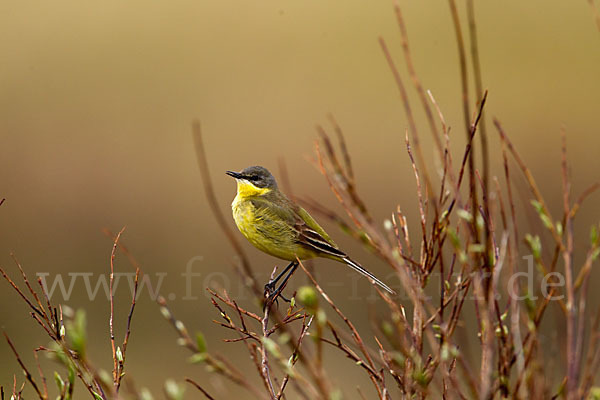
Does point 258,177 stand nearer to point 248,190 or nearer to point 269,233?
point 248,190

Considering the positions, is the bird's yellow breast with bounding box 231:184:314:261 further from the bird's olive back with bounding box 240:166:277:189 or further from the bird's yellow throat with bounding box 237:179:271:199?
the bird's olive back with bounding box 240:166:277:189

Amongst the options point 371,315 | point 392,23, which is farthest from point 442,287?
point 392,23

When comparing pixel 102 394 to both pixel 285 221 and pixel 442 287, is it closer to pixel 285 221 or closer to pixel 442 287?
pixel 442 287

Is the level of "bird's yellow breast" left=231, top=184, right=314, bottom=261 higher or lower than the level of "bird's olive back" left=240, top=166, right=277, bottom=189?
lower

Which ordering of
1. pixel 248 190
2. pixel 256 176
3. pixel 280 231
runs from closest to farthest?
pixel 280 231 → pixel 248 190 → pixel 256 176

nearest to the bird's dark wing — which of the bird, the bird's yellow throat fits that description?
the bird

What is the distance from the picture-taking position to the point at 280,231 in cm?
572

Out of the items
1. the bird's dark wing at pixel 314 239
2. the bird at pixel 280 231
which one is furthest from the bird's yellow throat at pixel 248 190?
the bird's dark wing at pixel 314 239

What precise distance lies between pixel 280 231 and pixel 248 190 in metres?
0.69

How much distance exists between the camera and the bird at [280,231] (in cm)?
558

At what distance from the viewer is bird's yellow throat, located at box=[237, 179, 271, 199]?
20.4 ft

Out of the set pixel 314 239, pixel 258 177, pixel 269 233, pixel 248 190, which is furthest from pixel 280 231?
pixel 258 177

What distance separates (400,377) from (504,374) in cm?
52

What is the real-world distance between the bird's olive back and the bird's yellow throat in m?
0.04
